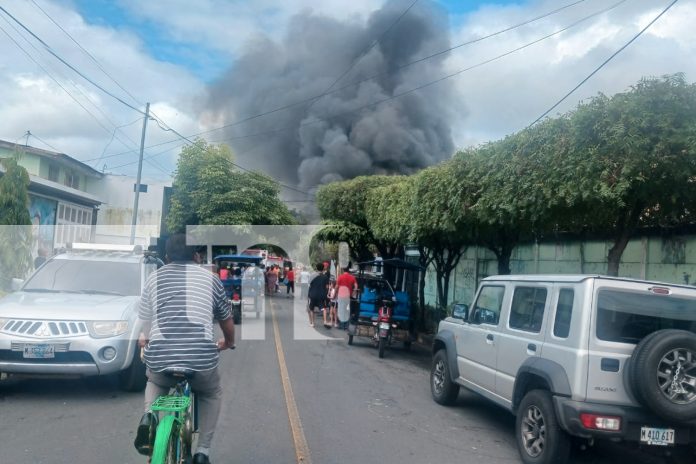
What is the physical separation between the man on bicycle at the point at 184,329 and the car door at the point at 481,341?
3602 millimetres

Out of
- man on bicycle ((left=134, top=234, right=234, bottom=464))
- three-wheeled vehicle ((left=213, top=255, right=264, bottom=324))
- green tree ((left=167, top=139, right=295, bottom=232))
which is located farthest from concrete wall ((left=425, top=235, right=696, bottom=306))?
green tree ((left=167, top=139, right=295, bottom=232))

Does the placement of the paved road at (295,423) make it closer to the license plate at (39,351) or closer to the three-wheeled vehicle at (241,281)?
the license plate at (39,351)

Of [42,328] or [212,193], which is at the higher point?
[212,193]

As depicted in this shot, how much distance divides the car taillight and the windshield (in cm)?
616

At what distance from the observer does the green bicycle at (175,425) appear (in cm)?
413

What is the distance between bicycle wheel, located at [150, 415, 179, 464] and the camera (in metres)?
4.10

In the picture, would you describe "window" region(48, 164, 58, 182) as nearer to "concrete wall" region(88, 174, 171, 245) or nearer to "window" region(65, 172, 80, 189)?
"window" region(65, 172, 80, 189)

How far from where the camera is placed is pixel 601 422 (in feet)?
18.2

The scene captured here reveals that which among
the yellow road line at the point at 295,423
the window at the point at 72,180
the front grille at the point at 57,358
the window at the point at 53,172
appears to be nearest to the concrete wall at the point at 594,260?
the yellow road line at the point at 295,423

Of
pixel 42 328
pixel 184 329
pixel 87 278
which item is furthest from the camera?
pixel 87 278

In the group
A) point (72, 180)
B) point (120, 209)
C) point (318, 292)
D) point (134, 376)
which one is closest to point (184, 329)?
point (134, 376)

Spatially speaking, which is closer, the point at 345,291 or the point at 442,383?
the point at 442,383

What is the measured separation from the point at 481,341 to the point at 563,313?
1818mm

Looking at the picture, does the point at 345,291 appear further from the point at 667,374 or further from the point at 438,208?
the point at 667,374
